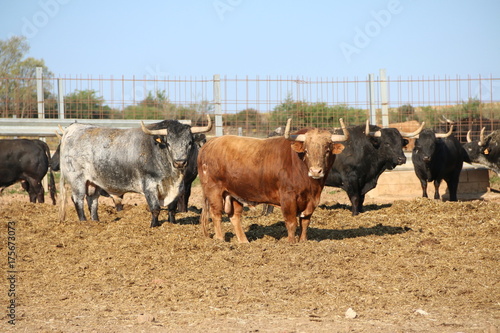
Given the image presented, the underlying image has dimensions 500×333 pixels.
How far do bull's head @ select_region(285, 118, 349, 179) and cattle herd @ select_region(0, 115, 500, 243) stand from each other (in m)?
0.01

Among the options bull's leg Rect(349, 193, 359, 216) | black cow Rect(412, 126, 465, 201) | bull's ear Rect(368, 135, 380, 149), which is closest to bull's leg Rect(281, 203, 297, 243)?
bull's leg Rect(349, 193, 359, 216)

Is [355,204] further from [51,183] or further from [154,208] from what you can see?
[51,183]

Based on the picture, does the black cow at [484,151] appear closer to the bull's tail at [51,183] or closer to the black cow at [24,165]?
the bull's tail at [51,183]

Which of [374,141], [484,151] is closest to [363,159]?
Result: [374,141]

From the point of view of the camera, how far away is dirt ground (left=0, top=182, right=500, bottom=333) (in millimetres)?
5504

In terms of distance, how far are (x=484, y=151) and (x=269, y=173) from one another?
8.45 meters

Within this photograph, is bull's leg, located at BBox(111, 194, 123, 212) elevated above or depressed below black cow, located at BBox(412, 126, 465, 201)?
below

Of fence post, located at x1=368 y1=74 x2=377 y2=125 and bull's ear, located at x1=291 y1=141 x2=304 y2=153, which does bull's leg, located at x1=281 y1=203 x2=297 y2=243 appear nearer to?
bull's ear, located at x1=291 y1=141 x2=304 y2=153

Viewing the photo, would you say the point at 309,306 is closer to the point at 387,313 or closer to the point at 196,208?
the point at 387,313

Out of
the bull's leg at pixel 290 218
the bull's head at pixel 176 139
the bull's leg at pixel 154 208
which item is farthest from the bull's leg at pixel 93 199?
the bull's leg at pixel 290 218

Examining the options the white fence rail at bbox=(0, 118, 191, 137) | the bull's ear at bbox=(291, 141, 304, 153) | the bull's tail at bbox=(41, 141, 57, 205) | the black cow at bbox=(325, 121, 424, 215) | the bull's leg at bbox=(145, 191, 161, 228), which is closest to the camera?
the bull's ear at bbox=(291, 141, 304, 153)

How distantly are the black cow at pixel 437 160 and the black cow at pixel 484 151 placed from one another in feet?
2.34

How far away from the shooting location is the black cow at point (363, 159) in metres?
12.2

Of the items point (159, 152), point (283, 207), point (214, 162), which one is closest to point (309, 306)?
point (283, 207)
